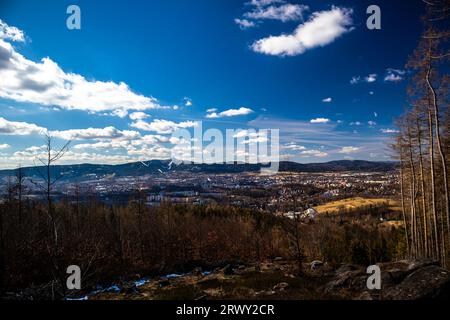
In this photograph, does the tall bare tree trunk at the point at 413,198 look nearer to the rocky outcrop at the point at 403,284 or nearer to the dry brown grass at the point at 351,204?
the rocky outcrop at the point at 403,284

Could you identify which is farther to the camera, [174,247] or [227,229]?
[227,229]

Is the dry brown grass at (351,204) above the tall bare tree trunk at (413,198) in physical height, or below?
below

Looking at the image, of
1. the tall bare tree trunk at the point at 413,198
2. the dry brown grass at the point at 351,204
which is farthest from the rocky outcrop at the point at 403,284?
the dry brown grass at the point at 351,204

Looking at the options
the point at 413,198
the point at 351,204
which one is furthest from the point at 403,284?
the point at 351,204

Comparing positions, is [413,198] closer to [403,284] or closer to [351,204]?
[403,284]

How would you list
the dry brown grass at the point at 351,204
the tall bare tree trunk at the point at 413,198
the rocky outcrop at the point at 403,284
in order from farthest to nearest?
the dry brown grass at the point at 351,204
the tall bare tree trunk at the point at 413,198
the rocky outcrop at the point at 403,284

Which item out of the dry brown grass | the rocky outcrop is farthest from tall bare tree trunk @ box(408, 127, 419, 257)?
the dry brown grass

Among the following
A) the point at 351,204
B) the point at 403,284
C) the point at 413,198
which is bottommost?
the point at 351,204

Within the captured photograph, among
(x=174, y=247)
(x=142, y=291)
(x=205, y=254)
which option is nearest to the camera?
(x=142, y=291)

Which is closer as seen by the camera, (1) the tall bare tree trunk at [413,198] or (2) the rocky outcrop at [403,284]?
(2) the rocky outcrop at [403,284]
